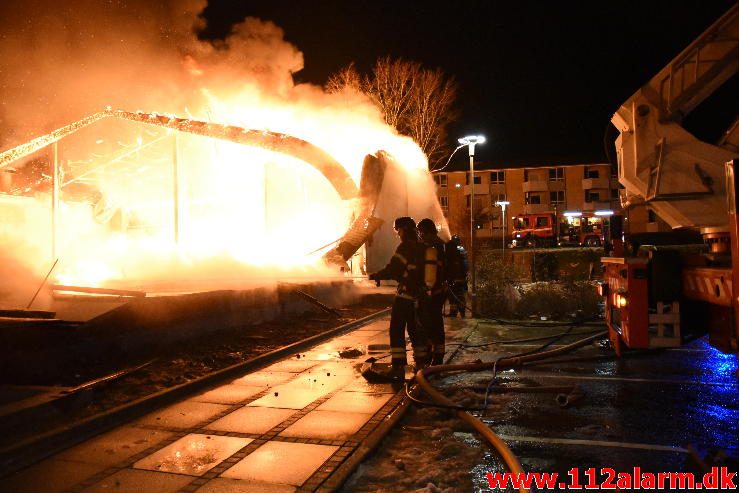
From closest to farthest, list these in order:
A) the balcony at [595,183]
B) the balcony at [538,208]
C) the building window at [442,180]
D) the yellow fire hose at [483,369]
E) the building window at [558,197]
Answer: the yellow fire hose at [483,369] → the balcony at [595,183] → the balcony at [538,208] → the building window at [558,197] → the building window at [442,180]

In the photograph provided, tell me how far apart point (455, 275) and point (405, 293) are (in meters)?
3.84

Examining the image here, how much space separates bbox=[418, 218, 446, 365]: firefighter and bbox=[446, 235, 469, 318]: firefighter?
8.23 ft

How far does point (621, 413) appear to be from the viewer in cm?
503

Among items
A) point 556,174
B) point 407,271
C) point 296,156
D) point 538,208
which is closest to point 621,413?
point 407,271

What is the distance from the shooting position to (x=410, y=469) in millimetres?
3852

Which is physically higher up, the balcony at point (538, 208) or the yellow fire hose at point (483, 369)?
the balcony at point (538, 208)

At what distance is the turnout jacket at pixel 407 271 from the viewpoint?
21.9 feet

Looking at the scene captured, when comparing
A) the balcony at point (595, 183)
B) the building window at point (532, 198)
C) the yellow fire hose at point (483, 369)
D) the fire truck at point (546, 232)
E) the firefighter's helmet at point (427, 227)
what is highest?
the balcony at point (595, 183)

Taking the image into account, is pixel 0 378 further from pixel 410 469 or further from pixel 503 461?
pixel 503 461

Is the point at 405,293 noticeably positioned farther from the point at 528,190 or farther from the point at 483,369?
the point at 528,190

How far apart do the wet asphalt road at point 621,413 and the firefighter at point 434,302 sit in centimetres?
58

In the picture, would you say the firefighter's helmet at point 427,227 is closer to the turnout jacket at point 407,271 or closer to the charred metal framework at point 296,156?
the turnout jacket at point 407,271

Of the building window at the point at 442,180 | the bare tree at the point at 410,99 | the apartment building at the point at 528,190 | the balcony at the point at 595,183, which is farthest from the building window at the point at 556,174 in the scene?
the bare tree at the point at 410,99

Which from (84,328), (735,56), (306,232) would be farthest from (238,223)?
(735,56)
